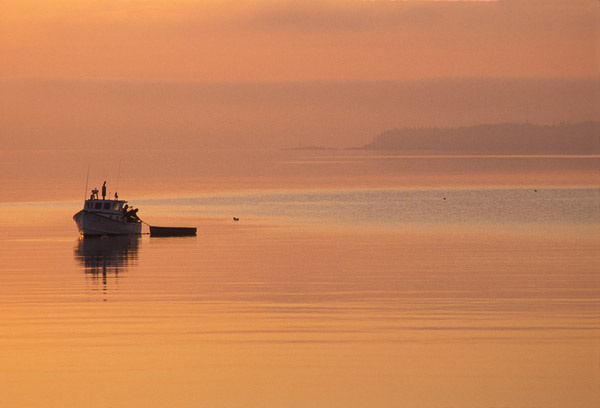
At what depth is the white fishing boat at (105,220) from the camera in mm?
66375

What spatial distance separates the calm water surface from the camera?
21438 millimetres

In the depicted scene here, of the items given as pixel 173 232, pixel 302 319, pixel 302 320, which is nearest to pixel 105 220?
pixel 173 232

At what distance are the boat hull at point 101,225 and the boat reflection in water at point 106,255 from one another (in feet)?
1.42

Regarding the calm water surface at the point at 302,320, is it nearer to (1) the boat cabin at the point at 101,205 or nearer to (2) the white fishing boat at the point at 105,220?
(2) the white fishing boat at the point at 105,220

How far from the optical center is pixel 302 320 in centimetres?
3005

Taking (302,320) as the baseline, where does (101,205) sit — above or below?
above

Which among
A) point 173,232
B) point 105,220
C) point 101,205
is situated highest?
point 101,205

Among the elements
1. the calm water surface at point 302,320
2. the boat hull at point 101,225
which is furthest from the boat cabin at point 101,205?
the calm water surface at point 302,320

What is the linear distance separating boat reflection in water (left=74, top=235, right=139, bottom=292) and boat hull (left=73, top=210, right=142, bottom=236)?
0.43 metres

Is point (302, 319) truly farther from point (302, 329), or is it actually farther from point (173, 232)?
point (173, 232)

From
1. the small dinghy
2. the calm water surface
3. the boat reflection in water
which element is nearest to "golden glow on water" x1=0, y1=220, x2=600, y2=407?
the calm water surface

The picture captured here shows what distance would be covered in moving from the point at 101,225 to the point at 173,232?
17.1 ft

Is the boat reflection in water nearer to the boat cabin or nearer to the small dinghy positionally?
the small dinghy

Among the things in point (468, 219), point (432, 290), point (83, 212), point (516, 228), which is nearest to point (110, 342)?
point (432, 290)
